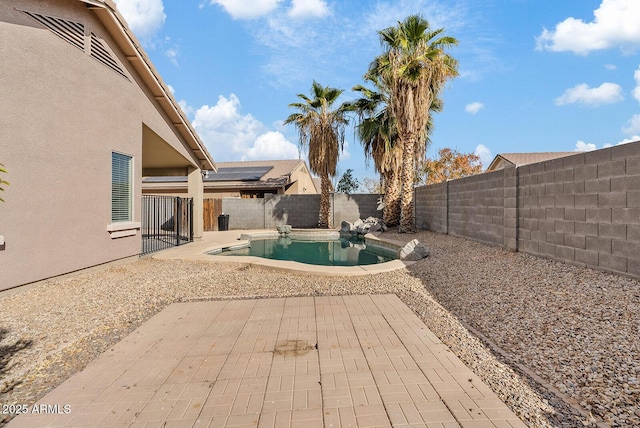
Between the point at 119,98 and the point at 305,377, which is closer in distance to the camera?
the point at 305,377

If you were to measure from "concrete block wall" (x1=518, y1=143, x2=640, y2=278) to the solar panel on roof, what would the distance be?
2066 cm

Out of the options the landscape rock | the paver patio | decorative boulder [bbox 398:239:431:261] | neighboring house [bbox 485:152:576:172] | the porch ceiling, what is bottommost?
the paver patio

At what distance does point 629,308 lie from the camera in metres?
4.12

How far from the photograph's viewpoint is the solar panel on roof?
25500 millimetres

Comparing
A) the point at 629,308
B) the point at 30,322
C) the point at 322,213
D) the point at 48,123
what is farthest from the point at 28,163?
the point at 322,213

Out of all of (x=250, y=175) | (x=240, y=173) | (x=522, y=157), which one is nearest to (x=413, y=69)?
(x=250, y=175)

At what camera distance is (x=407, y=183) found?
14938 mm

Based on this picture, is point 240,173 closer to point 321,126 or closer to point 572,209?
point 321,126

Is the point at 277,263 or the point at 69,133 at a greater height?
the point at 69,133

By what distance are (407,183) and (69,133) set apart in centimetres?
1247

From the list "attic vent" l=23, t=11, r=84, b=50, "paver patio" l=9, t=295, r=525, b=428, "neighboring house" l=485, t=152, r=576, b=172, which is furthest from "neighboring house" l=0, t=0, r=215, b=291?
"neighboring house" l=485, t=152, r=576, b=172

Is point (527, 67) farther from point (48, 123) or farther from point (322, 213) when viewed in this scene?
point (48, 123)

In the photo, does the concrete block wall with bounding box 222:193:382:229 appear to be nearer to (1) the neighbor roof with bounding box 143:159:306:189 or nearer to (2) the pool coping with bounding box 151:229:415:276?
(1) the neighbor roof with bounding box 143:159:306:189

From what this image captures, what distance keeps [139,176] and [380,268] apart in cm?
698
